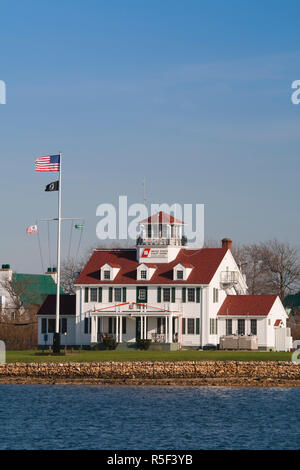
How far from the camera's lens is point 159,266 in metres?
73.0

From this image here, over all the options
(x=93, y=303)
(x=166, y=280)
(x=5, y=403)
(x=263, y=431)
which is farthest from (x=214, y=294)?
(x=263, y=431)

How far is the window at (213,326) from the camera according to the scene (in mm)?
70562

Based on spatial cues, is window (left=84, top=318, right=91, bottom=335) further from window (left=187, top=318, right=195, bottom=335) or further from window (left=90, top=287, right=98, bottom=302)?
window (left=187, top=318, right=195, bottom=335)

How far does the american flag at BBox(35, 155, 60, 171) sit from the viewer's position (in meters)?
62.3

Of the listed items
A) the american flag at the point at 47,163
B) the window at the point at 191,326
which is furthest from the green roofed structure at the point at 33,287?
the american flag at the point at 47,163

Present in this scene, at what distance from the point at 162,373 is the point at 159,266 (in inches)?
715

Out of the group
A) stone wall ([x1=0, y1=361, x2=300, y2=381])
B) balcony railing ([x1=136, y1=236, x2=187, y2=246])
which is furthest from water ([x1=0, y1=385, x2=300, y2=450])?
balcony railing ([x1=136, y1=236, x2=187, y2=246])

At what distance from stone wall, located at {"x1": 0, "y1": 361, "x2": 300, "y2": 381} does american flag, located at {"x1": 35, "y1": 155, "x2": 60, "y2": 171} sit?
1223 cm

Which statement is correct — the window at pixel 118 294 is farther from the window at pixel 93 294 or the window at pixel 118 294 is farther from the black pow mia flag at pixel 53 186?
the black pow mia flag at pixel 53 186

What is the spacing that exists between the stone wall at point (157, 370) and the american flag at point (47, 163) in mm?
12231

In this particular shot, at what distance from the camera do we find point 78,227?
64500 millimetres

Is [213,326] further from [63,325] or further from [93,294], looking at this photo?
[63,325]

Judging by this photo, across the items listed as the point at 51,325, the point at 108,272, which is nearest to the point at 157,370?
the point at 108,272

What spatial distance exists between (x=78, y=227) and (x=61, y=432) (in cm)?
2649
